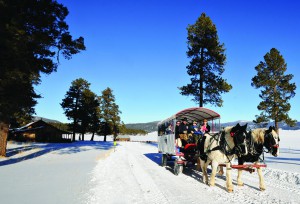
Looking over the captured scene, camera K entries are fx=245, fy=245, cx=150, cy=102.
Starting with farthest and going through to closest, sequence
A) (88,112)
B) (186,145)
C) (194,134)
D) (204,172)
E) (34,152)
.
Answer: (88,112)
(34,152)
(194,134)
(186,145)
(204,172)

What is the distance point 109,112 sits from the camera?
6397cm

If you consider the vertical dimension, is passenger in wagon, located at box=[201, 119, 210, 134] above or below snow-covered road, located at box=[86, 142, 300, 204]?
above

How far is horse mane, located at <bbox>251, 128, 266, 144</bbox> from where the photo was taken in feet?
27.1

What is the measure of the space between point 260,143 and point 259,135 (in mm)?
299

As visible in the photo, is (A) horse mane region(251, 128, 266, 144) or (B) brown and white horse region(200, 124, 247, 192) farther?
(A) horse mane region(251, 128, 266, 144)

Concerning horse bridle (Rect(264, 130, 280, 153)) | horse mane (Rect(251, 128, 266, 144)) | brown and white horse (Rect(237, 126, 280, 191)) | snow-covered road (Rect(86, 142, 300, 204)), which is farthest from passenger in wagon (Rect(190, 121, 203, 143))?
horse bridle (Rect(264, 130, 280, 153))

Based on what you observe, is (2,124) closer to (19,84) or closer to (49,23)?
(19,84)

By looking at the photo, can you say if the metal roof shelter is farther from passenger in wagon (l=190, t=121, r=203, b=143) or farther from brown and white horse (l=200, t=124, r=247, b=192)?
brown and white horse (l=200, t=124, r=247, b=192)

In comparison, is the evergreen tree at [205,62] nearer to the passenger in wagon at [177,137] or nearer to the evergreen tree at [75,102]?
the passenger in wagon at [177,137]

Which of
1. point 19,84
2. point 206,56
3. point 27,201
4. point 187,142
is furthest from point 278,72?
point 27,201

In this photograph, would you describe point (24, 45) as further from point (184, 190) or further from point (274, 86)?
point (274, 86)

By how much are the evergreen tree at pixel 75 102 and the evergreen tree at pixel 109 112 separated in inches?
362

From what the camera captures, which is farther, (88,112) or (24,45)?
(88,112)

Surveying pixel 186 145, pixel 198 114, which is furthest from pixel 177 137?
pixel 198 114
